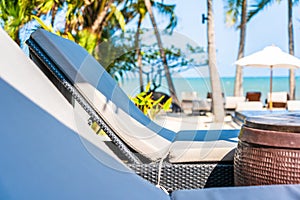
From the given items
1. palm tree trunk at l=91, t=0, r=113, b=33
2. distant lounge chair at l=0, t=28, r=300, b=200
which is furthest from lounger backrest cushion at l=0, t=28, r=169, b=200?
palm tree trunk at l=91, t=0, r=113, b=33

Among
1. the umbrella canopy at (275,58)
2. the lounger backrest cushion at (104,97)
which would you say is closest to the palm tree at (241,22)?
the umbrella canopy at (275,58)

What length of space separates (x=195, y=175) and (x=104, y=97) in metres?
A: 0.64

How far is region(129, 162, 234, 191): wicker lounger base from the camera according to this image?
1.96 m

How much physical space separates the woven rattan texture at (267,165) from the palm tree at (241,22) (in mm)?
12143

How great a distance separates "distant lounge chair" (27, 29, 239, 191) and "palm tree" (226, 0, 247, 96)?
38.2 feet

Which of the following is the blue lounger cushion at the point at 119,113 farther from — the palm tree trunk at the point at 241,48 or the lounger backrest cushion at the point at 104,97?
the palm tree trunk at the point at 241,48

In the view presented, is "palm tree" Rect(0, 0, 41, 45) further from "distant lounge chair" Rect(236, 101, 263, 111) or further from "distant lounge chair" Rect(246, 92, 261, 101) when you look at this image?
"distant lounge chair" Rect(246, 92, 261, 101)

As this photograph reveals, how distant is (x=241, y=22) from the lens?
1328cm

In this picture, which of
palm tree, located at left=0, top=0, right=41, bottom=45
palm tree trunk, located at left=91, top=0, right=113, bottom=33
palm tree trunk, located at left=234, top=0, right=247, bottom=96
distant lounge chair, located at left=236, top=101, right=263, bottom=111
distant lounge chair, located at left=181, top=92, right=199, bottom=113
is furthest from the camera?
palm tree trunk, located at left=234, top=0, right=247, bottom=96

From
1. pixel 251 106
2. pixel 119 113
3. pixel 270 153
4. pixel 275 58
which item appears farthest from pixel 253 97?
pixel 270 153

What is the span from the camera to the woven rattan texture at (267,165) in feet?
4.61

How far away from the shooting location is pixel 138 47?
74.1 inches

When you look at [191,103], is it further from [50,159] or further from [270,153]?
[50,159]

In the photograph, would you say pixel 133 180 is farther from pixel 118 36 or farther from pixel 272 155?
pixel 118 36
